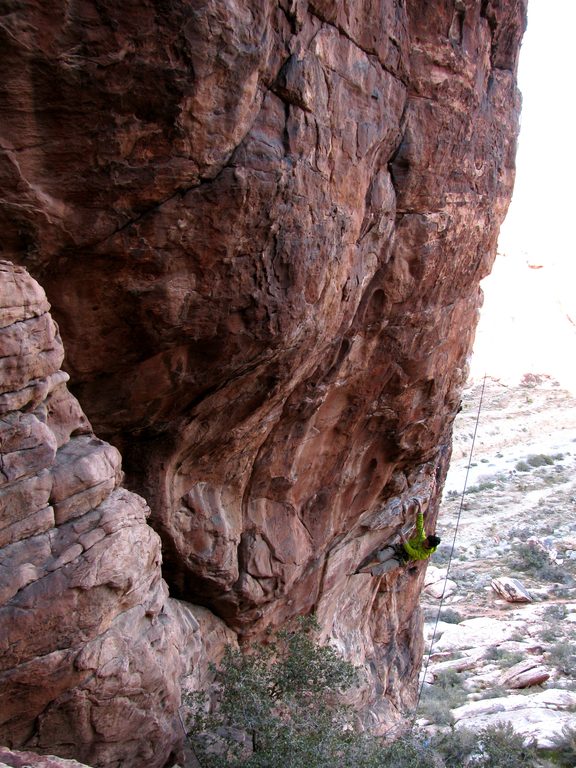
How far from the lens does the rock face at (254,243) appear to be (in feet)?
15.6

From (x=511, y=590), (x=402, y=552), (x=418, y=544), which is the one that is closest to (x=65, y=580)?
(x=402, y=552)

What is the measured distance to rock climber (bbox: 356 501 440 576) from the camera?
11406mm

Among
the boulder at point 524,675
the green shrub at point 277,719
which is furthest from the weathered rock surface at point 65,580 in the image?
the boulder at point 524,675

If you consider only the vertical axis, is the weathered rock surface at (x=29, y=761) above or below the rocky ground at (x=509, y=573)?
above

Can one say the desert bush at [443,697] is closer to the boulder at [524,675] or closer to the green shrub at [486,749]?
the boulder at [524,675]

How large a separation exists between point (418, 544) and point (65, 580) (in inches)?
324

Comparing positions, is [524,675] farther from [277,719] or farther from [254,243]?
[254,243]

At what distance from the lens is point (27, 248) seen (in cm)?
509

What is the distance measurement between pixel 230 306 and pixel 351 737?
471cm

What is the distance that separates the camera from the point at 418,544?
1177 cm

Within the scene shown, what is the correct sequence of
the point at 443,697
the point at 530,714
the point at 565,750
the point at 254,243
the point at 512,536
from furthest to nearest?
the point at 512,536
the point at 443,697
the point at 530,714
the point at 565,750
the point at 254,243

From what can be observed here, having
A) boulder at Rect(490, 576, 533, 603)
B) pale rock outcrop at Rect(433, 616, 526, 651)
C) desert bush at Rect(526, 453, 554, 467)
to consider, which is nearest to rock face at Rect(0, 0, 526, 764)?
pale rock outcrop at Rect(433, 616, 526, 651)

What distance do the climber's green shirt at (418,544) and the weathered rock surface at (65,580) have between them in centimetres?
681

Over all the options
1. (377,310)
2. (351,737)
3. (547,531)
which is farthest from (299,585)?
(547,531)
